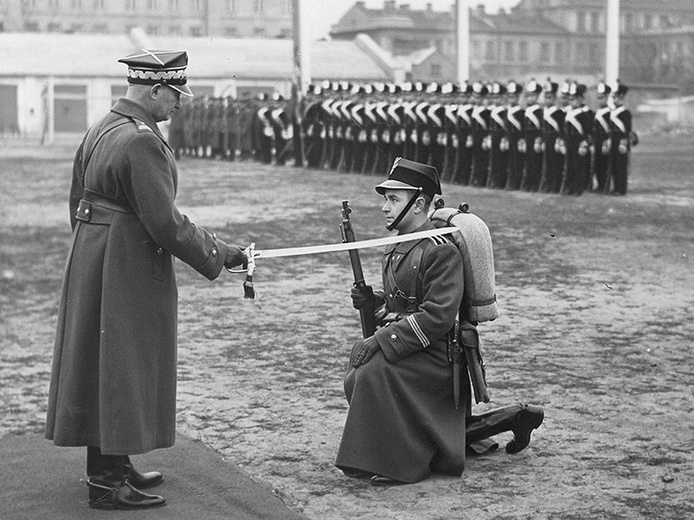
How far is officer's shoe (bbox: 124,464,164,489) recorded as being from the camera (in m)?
4.68

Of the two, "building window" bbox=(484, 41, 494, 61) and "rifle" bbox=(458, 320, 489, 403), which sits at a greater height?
"building window" bbox=(484, 41, 494, 61)

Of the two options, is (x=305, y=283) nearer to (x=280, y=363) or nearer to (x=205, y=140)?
(x=280, y=363)

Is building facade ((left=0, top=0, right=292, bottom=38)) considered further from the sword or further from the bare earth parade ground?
the sword

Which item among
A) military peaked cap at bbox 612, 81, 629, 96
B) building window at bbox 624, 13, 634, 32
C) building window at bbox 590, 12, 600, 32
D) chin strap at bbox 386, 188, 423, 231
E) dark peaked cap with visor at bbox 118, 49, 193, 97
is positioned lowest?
chin strap at bbox 386, 188, 423, 231

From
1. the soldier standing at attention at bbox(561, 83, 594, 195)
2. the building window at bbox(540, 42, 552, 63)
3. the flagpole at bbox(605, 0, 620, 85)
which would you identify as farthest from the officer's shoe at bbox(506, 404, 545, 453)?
the building window at bbox(540, 42, 552, 63)

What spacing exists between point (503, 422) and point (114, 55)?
43787 millimetres

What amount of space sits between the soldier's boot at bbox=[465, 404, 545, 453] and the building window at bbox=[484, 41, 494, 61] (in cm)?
5572

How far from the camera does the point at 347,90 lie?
24.1m

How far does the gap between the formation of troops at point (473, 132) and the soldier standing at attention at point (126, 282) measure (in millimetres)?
12767

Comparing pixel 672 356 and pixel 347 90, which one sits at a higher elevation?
pixel 347 90

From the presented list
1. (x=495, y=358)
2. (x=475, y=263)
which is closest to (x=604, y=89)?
(x=495, y=358)

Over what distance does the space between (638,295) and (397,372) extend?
5.13m

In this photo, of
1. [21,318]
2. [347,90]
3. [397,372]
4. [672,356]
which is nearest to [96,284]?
[397,372]

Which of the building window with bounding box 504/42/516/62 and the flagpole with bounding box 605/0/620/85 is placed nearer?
the flagpole with bounding box 605/0/620/85
